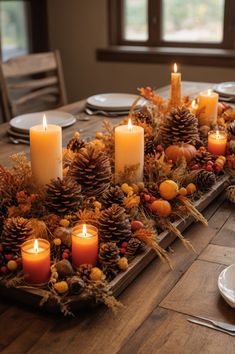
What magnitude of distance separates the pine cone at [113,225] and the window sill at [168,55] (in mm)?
2453

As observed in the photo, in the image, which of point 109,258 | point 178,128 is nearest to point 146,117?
point 178,128

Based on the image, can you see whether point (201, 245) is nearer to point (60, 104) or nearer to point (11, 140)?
point (11, 140)

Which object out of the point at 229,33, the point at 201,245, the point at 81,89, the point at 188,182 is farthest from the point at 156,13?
the point at 201,245

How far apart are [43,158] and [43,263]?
30 centimetres

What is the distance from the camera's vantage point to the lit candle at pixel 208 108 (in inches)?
64.6

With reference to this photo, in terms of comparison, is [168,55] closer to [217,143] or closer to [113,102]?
[113,102]

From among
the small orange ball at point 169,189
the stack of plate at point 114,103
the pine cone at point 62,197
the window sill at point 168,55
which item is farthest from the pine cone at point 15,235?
the window sill at point 168,55

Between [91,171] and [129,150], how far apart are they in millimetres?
103

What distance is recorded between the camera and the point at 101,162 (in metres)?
1.20

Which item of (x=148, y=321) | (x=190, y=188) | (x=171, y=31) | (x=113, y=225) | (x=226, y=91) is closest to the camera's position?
(x=148, y=321)

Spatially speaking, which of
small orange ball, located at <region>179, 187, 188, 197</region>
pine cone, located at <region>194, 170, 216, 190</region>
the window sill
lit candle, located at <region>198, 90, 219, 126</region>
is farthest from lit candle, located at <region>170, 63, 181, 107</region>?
the window sill

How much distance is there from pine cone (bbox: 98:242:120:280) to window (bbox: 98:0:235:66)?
2.52 meters

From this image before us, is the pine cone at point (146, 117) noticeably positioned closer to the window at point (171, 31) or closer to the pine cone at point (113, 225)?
the pine cone at point (113, 225)

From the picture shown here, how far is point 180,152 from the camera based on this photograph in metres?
1.39
